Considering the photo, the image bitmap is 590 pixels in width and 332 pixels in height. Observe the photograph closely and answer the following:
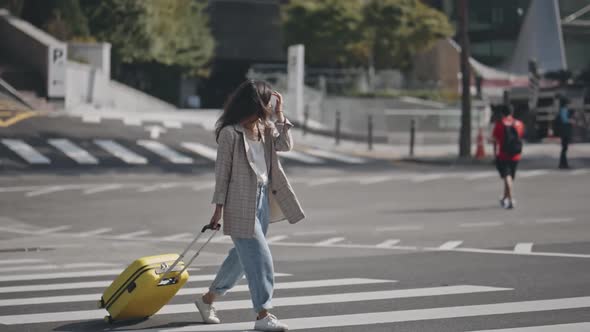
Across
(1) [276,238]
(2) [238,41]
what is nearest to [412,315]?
(1) [276,238]

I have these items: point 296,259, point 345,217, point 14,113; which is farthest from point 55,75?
point 296,259

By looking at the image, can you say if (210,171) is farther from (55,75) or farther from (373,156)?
(55,75)

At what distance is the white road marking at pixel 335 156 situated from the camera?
31822 millimetres

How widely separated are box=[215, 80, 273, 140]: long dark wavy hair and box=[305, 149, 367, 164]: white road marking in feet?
75.8

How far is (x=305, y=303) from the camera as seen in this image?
9.93 metres

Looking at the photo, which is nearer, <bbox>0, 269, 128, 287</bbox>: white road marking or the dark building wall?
<bbox>0, 269, 128, 287</bbox>: white road marking

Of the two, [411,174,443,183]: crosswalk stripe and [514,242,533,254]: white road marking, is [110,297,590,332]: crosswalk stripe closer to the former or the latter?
[514,242,533,254]: white road marking

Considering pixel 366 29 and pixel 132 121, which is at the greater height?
pixel 366 29

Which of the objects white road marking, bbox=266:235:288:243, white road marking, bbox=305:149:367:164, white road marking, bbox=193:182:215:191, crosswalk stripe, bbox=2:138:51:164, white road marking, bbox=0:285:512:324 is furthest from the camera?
white road marking, bbox=305:149:367:164

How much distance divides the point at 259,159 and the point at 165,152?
23.4 meters

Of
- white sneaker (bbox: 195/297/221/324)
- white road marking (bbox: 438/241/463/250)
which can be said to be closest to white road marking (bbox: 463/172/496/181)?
white road marking (bbox: 438/241/463/250)

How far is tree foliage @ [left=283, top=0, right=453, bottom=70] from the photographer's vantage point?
51.4 meters

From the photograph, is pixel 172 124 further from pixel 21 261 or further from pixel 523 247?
pixel 523 247

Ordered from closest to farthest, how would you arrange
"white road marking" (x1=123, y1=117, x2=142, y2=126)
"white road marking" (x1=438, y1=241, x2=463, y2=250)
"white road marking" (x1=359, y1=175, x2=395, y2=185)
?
"white road marking" (x1=438, y1=241, x2=463, y2=250) → "white road marking" (x1=359, y1=175, x2=395, y2=185) → "white road marking" (x1=123, y1=117, x2=142, y2=126)
